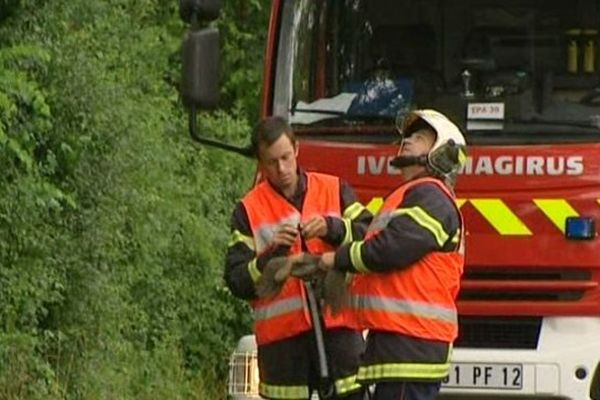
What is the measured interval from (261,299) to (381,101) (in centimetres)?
189

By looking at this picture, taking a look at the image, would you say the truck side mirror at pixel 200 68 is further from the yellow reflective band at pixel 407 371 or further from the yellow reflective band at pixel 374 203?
the yellow reflective band at pixel 407 371

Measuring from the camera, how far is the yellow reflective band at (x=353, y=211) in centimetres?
953

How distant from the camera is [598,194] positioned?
1049 cm

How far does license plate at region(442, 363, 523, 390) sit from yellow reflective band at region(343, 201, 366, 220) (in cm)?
125

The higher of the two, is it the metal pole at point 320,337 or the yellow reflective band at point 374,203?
the yellow reflective band at point 374,203

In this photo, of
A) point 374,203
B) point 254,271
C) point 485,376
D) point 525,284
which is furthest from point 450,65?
point 254,271

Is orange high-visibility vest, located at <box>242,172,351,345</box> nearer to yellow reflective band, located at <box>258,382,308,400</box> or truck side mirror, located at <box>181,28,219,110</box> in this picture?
yellow reflective band, located at <box>258,382,308,400</box>

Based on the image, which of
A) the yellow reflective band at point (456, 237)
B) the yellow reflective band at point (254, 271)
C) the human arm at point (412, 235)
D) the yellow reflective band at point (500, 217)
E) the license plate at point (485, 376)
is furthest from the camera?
the yellow reflective band at point (500, 217)

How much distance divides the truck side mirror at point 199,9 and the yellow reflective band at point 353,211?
56.7 inches

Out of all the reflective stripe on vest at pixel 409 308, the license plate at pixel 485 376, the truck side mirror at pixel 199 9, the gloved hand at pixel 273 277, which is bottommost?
the license plate at pixel 485 376

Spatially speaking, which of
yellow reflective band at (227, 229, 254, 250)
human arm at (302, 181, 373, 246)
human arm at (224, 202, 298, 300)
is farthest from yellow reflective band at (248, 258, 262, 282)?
human arm at (302, 181, 373, 246)

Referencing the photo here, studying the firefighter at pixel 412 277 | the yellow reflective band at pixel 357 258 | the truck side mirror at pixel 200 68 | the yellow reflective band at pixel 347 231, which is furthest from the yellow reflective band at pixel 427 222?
the truck side mirror at pixel 200 68

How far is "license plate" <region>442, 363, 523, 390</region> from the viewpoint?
10.5 m

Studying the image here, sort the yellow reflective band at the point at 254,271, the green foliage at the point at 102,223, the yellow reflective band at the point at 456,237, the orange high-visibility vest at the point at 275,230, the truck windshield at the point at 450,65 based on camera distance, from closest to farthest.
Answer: the yellow reflective band at the point at 456,237
the yellow reflective band at the point at 254,271
the orange high-visibility vest at the point at 275,230
the truck windshield at the point at 450,65
the green foliage at the point at 102,223
